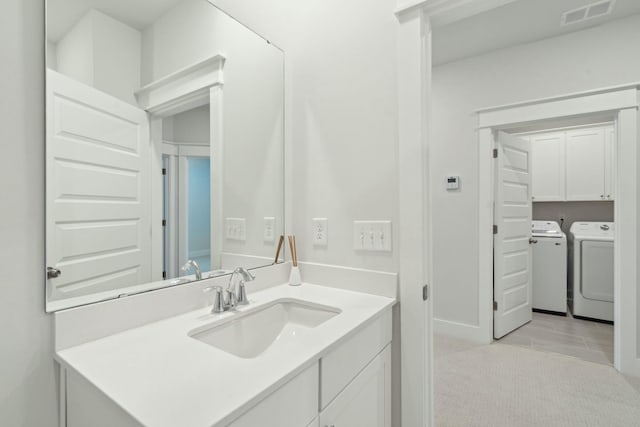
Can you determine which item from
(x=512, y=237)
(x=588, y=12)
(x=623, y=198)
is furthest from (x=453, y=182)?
(x=588, y=12)

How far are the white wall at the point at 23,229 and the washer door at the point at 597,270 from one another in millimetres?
4545

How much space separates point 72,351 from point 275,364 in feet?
1.75

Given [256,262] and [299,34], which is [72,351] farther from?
[299,34]

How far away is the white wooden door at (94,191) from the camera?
0.81 metres

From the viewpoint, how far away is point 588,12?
2.27 meters

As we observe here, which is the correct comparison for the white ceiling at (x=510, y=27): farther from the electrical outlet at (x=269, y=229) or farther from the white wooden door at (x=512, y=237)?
the electrical outlet at (x=269, y=229)

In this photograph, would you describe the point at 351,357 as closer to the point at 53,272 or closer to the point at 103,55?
the point at 53,272

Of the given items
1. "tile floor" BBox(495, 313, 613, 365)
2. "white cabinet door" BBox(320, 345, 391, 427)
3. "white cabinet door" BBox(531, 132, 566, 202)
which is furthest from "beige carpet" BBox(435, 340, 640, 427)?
"white cabinet door" BBox(531, 132, 566, 202)

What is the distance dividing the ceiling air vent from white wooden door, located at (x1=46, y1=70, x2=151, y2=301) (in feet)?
9.94

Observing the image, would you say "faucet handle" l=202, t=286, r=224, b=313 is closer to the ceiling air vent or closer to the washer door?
the ceiling air vent

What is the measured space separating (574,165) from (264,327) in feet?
14.9

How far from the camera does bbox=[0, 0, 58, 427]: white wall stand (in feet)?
2.38

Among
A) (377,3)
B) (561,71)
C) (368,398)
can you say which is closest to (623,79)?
(561,71)

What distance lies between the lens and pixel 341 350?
2.92 ft
